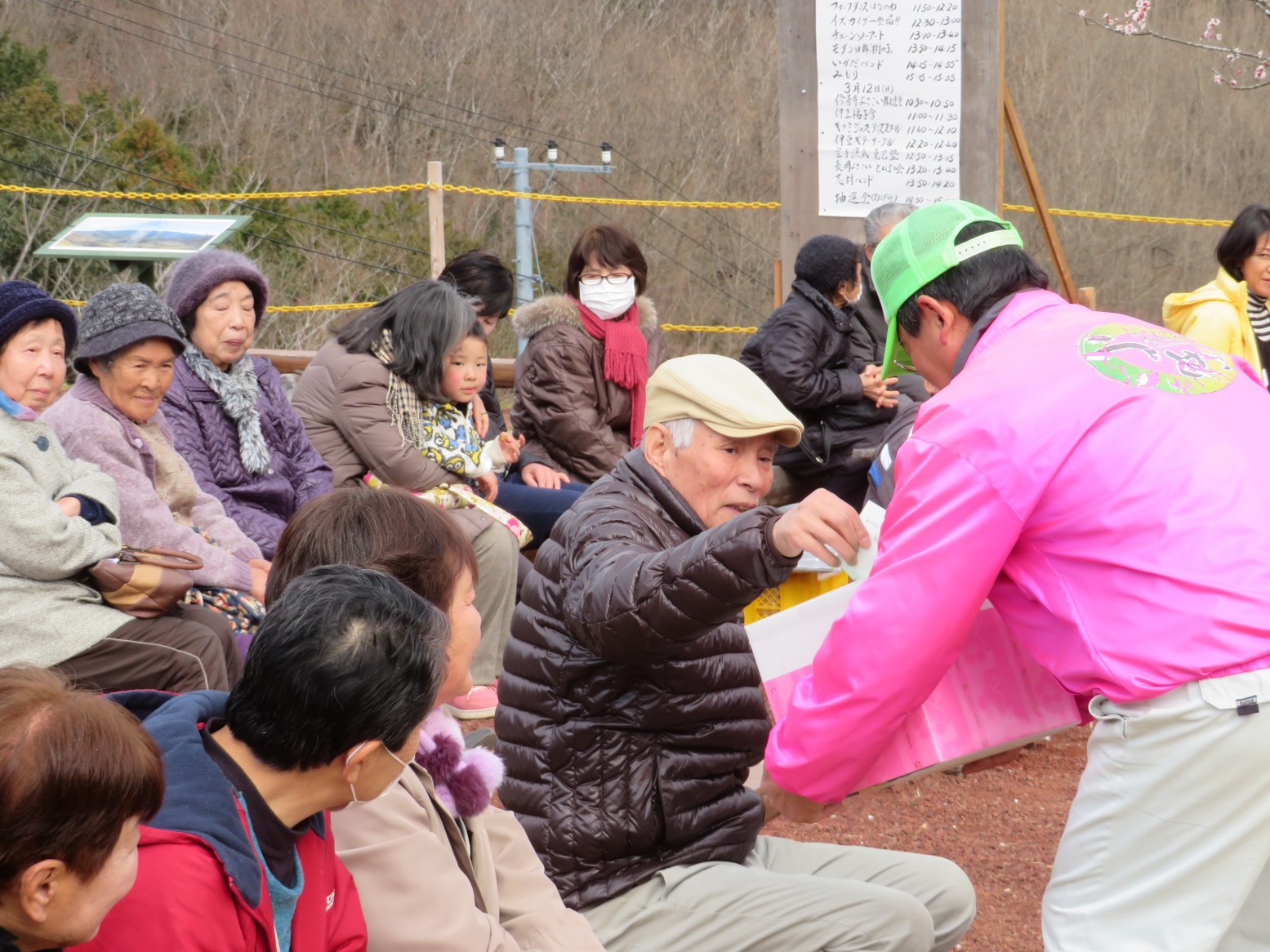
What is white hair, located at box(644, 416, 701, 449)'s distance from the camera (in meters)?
2.67

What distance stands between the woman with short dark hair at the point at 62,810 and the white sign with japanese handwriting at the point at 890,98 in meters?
4.90

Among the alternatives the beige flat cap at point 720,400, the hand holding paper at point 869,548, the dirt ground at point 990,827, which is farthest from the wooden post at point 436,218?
the hand holding paper at point 869,548

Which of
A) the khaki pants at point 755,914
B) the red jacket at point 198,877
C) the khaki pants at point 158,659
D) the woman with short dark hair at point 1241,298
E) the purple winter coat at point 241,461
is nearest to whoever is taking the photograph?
the red jacket at point 198,877

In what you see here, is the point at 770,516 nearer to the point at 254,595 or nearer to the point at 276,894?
the point at 276,894

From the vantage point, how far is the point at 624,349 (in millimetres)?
6152

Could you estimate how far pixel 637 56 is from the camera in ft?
93.8

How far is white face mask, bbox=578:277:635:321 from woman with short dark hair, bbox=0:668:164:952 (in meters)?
4.79

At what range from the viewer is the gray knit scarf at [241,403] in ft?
15.4

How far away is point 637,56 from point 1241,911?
2798 centimetres

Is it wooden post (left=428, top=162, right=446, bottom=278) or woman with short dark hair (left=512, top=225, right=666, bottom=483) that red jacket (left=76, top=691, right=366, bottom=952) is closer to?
woman with short dark hair (left=512, top=225, right=666, bottom=483)

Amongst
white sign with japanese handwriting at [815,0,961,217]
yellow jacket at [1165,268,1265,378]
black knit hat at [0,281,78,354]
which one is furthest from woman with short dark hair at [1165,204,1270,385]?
black knit hat at [0,281,78,354]

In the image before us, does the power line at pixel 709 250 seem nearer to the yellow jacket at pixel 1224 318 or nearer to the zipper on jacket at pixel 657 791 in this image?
the yellow jacket at pixel 1224 318

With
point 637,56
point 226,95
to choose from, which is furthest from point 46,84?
point 637,56

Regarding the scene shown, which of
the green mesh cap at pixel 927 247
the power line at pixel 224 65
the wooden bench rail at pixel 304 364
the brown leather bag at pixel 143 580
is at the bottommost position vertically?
the wooden bench rail at pixel 304 364
